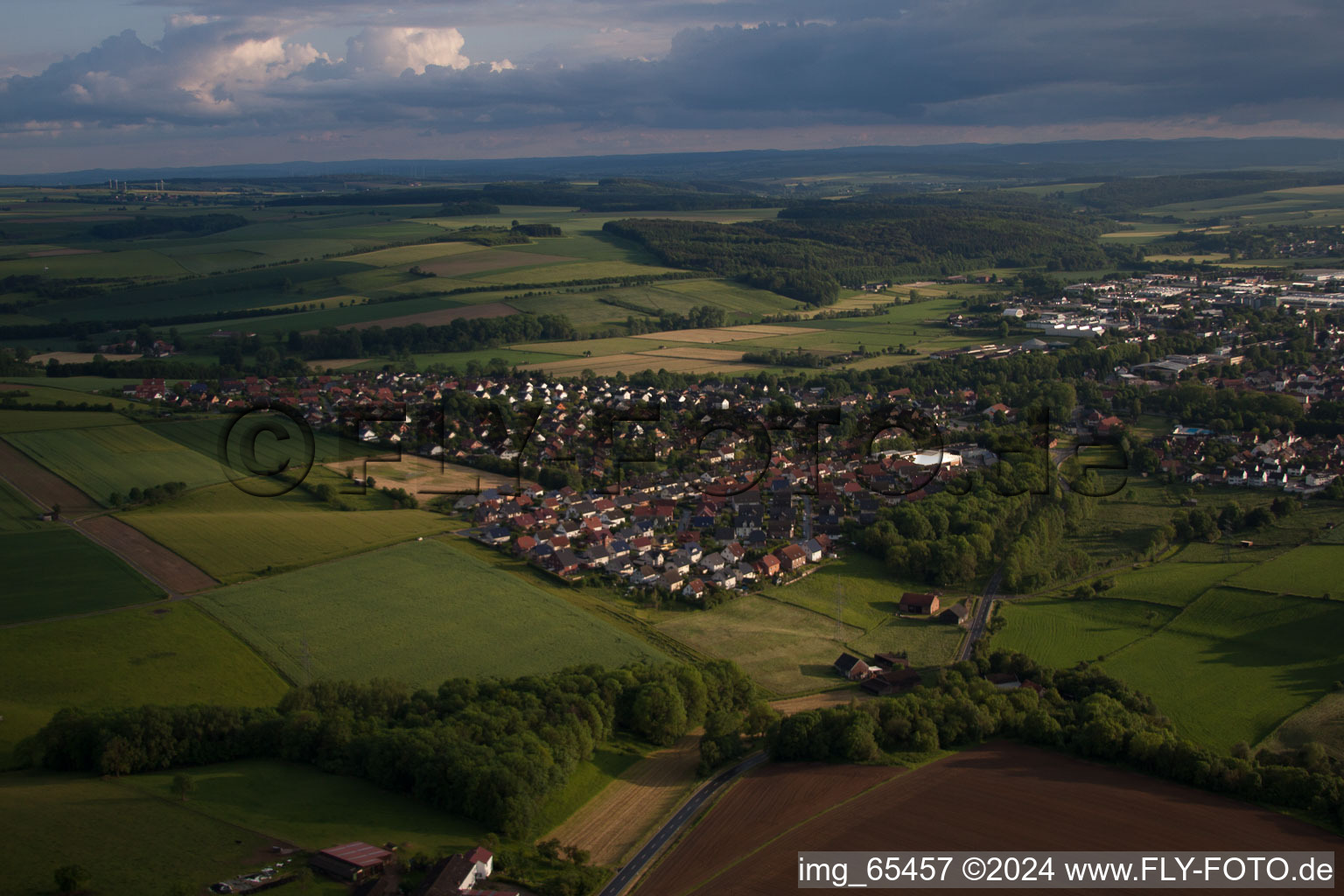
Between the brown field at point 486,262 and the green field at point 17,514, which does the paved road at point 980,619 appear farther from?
the brown field at point 486,262

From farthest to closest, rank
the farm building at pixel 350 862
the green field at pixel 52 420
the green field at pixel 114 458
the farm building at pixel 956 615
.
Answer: the green field at pixel 52 420 < the green field at pixel 114 458 < the farm building at pixel 956 615 < the farm building at pixel 350 862

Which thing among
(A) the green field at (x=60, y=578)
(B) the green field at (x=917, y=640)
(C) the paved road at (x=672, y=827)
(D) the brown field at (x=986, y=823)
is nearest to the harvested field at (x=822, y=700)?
(B) the green field at (x=917, y=640)

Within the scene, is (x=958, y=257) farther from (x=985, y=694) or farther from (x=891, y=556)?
(x=985, y=694)

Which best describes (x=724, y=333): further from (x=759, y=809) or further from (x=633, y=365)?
(x=759, y=809)

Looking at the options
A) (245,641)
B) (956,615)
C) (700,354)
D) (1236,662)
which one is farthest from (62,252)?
(1236,662)

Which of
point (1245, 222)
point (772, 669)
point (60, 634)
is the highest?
point (1245, 222)

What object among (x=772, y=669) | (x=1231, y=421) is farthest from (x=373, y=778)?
(x=1231, y=421)

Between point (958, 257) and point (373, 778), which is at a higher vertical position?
point (958, 257)

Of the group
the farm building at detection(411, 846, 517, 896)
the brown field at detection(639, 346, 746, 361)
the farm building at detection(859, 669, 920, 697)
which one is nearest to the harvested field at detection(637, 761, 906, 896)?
the farm building at detection(411, 846, 517, 896)
